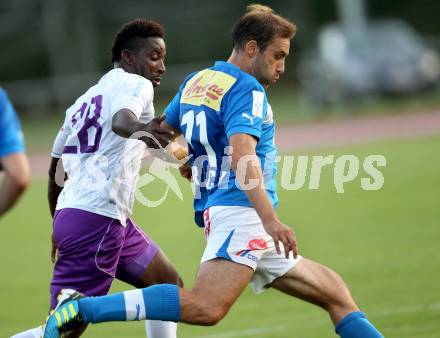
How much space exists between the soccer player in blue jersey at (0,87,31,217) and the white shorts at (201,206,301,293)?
208 cm

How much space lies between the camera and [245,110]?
525 cm

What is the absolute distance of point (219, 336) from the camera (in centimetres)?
727

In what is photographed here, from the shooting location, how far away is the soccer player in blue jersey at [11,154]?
7.02 m

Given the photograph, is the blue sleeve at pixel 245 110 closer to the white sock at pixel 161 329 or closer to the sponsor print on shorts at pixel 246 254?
the sponsor print on shorts at pixel 246 254

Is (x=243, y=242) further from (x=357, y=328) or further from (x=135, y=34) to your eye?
(x=135, y=34)

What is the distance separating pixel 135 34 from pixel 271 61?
99 centimetres

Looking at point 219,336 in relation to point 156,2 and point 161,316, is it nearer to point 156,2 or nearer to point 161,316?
point 161,316

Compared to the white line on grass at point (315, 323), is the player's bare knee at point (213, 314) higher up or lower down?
higher up

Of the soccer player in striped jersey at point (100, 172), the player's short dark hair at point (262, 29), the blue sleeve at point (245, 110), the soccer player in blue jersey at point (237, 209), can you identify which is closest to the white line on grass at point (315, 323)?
the soccer player in striped jersey at point (100, 172)

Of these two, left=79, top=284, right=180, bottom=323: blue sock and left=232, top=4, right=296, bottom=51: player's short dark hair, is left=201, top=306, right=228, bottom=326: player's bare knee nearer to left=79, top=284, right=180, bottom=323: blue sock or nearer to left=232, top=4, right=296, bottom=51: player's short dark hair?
left=79, top=284, right=180, bottom=323: blue sock

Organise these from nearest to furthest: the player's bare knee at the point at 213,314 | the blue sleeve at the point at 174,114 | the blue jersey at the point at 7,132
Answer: the player's bare knee at the point at 213,314 → the blue sleeve at the point at 174,114 → the blue jersey at the point at 7,132

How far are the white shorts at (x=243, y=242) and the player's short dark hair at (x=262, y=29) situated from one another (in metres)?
0.95

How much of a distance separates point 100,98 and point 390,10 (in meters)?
31.8

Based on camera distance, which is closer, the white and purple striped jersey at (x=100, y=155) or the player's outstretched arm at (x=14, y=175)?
the white and purple striped jersey at (x=100, y=155)
